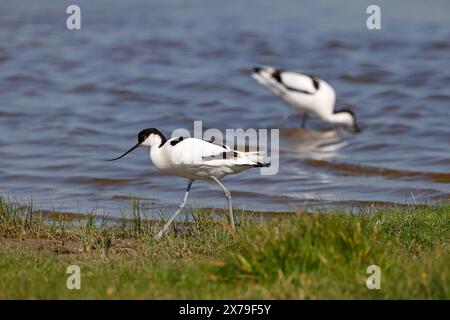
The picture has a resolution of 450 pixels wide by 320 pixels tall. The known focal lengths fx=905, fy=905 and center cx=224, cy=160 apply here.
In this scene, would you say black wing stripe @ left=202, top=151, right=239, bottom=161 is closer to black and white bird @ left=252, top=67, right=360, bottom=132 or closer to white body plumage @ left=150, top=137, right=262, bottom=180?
white body plumage @ left=150, top=137, right=262, bottom=180

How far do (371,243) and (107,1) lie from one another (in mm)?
22117

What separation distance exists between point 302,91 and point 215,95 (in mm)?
2161

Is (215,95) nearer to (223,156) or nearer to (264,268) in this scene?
(223,156)

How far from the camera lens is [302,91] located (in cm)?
1662

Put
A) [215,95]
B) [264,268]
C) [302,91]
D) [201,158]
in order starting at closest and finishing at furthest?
1. [264,268]
2. [201,158]
3. [302,91]
4. [215,95]

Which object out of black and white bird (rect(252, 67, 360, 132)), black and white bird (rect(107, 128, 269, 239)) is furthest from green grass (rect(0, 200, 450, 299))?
black and white bird (rect(252, 67, 360, 132))

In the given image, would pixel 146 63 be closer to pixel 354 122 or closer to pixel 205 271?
pixel 354 122

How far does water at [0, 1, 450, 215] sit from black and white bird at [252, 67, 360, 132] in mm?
426

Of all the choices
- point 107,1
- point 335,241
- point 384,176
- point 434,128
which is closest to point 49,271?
point 335,241

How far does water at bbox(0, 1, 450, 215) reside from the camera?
12.1m

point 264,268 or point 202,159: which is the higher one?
point 202,159

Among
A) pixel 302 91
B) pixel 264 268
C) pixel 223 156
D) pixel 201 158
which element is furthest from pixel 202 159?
pixel 302 91

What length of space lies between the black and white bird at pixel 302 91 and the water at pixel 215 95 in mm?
426
